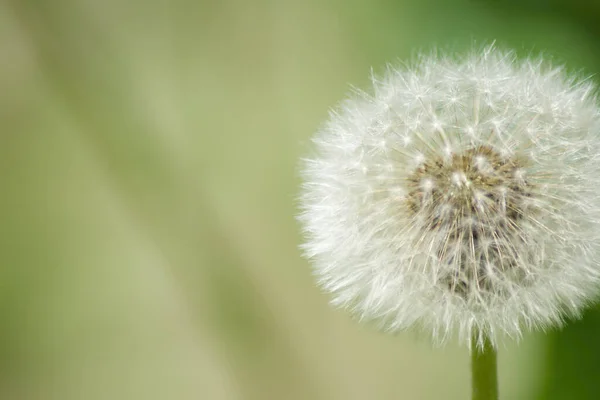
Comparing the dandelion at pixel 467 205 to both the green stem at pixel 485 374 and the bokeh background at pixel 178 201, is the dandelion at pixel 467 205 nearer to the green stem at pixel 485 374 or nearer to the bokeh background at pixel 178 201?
the green stem at pixel 485 374

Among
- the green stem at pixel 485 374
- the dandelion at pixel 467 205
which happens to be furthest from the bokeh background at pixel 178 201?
the green stem at pixel 485 374

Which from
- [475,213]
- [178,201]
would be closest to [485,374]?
[475,213]

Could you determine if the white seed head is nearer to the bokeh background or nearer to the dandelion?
the dandelion

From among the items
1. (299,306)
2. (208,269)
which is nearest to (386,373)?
(299,306)

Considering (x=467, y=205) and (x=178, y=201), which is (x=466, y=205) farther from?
(x=178, y=201)

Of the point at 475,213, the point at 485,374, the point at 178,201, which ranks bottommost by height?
the point at 485,374

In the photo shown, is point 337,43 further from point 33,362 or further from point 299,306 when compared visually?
point 33,362

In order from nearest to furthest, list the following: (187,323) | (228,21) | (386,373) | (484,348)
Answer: (484,348)
(386,373)
(187,323)
(228,21)

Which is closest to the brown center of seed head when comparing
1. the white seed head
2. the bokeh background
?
the white seed head
